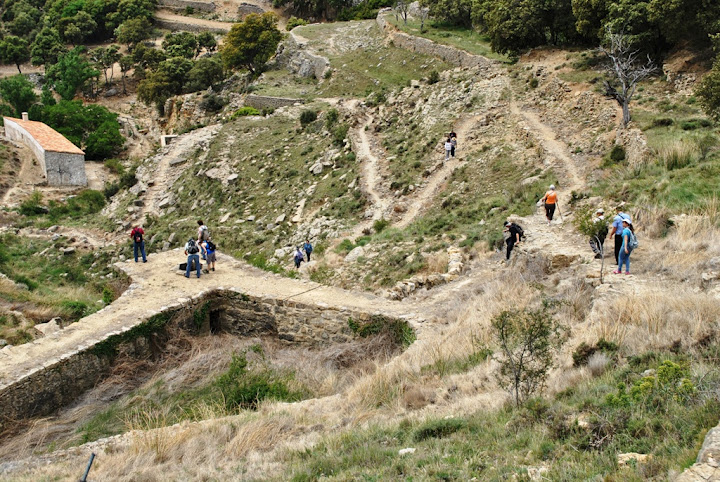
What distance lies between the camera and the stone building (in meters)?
40.9

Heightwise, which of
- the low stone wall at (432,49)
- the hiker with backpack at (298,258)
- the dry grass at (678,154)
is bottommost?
the hiker with backpack at (298,258)

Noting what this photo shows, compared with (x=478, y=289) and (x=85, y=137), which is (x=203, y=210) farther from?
(x=85, y=137)

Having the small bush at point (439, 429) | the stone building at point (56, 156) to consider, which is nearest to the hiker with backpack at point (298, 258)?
the small bush at point (439, 429)

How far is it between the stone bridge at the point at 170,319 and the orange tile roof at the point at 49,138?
30872 millimetres

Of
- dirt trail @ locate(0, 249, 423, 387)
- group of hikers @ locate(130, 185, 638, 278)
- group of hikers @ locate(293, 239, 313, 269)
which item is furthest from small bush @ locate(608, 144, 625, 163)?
group of hikers @ locate(293, 239, 313, 269)

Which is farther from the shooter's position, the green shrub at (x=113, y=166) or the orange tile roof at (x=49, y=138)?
the green shrub at (x=113, y=166)

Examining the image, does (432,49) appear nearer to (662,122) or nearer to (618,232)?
(662,122)

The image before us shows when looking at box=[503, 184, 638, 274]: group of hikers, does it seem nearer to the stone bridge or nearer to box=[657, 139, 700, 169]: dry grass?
box=[657, 139, 700, 169]: dry grass

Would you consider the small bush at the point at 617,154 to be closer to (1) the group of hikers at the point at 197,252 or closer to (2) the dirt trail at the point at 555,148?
(2) the dirt trail at the point at 555,148

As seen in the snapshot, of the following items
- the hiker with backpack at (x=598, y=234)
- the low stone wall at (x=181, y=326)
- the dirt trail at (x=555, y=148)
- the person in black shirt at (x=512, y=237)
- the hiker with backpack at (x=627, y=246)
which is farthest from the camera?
the dirt trail at (x=555, y=148)

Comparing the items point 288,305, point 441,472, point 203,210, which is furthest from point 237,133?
point 441,472

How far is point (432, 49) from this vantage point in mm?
36938

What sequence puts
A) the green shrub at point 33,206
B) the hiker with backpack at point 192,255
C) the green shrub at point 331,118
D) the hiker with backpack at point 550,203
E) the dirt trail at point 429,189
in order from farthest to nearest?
the green shrub at point 33,206 < the green shrub at point 331,118 < the dirt trail at point 429,189 < the hiker with backpack at point 550,203 < the hiker with backpack at point 192,255

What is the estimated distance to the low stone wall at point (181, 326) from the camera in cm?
1002
